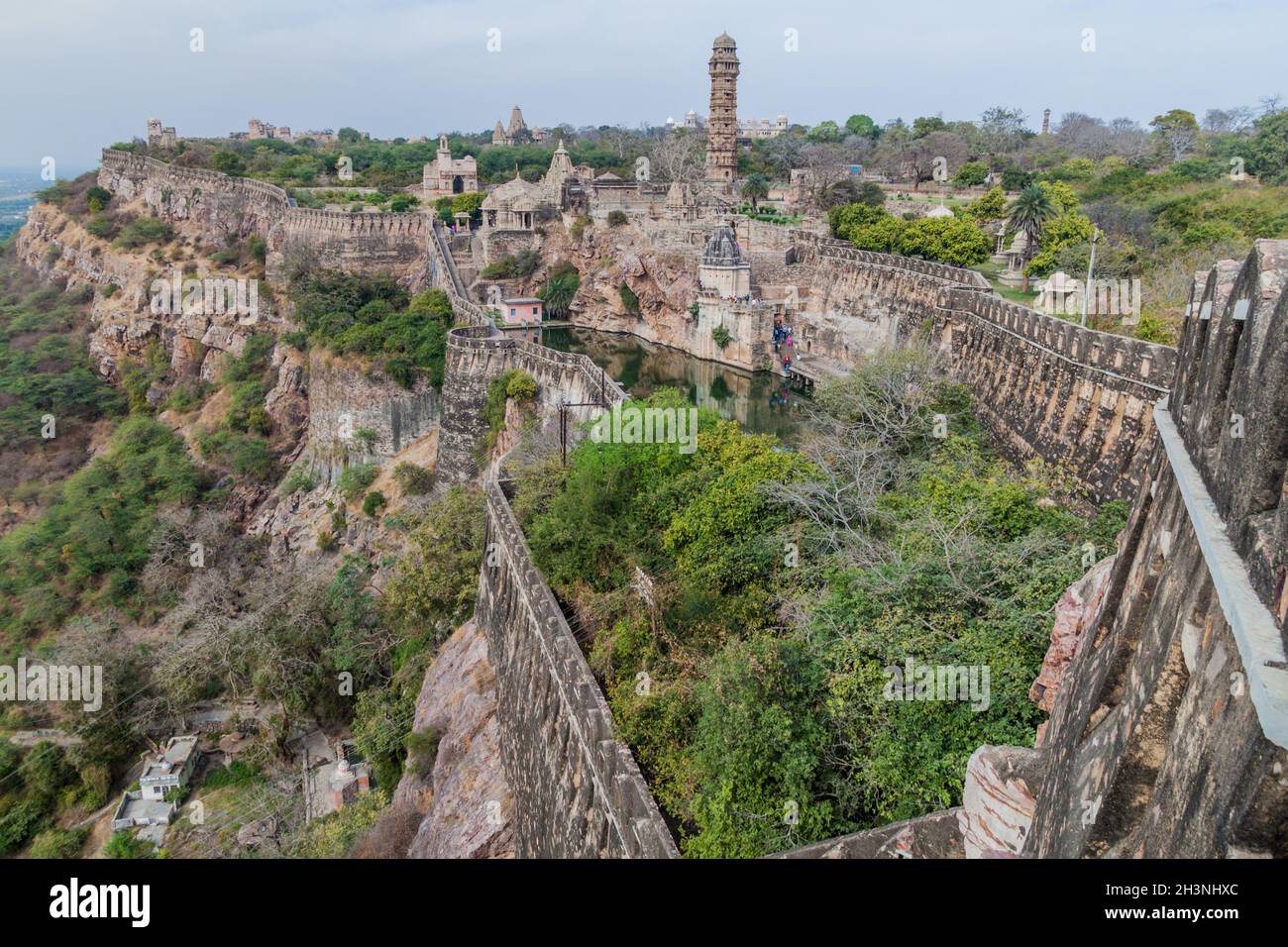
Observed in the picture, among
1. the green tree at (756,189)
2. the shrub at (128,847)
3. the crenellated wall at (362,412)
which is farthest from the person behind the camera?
the green tree at (756,189)

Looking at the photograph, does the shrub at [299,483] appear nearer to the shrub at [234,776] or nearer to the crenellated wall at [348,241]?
the crenellated wall at [348,241]

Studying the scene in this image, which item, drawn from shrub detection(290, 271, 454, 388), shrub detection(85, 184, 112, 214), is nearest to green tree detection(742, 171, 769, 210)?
shrub detection(290, 271, 454, 388)

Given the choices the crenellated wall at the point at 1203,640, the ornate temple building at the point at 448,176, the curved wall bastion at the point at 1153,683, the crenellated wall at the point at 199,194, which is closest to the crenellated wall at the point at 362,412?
the crenellated wall at the point at 199,194

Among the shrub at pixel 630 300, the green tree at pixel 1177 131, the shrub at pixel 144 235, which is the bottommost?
the shrub at pixel 630 300

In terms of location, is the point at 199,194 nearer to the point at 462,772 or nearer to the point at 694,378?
the point at 694,378

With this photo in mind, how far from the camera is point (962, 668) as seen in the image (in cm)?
916

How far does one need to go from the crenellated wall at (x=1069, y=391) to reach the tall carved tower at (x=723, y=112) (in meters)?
48.0

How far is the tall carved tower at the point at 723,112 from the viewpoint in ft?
222

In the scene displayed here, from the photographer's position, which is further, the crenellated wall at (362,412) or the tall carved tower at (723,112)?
the tall carved tower at (723,112)

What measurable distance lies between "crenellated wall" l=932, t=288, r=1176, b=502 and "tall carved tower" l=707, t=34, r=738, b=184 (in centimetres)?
4804

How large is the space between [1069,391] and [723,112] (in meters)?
57.2
